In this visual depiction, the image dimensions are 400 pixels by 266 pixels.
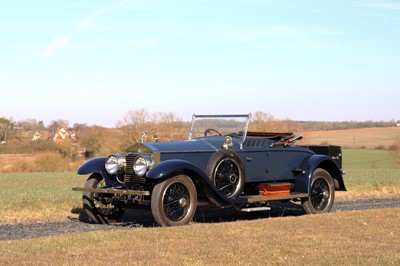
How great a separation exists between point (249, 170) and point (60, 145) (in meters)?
51.8

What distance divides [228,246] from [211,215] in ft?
17.0

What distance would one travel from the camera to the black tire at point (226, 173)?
1043 cm

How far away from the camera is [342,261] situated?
620 centimetres

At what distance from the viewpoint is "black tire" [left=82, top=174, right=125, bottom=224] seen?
10781 millimetres

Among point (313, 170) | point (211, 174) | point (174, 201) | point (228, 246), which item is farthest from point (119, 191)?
point (313, 170)

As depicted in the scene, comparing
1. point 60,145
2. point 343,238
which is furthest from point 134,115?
point 343,238

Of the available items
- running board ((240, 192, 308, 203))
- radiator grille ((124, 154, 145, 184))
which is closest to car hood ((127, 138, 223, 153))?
radiator grille ((124, 154, 145, 184))

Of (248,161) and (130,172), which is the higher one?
(248,161)

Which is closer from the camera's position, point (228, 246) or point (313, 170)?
point (228, 246)

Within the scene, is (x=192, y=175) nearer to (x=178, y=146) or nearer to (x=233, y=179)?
(x=178, y=146)

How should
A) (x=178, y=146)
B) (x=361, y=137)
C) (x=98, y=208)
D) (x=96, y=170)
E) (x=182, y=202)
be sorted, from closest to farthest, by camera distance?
(x=182, y=202), (x=178, y=146), (x=96, y=170), (x=98, y=208), (x=361, y=137)

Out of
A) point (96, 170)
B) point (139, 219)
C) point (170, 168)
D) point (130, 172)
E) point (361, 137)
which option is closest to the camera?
point (170, 168)

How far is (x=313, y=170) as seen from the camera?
39.2 feet

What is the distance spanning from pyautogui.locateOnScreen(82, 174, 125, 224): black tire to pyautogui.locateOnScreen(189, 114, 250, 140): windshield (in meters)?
2.27
